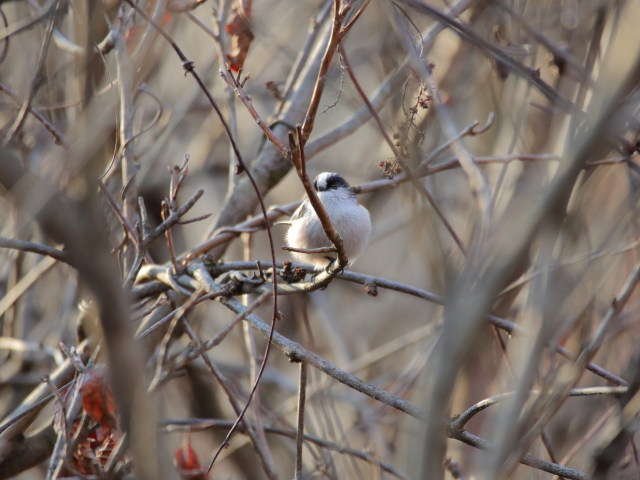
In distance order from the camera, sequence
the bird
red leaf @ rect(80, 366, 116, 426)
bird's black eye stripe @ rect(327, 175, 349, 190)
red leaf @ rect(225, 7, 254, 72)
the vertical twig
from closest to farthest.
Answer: the vertical twig → red leaf @ rect(80, 366, 116, 426) → red leaf @ rect(225, 7, 254, 72) → the bird → bird's black eye stripe @ rect(327, 175, 349, 190)

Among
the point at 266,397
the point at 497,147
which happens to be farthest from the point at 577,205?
the point at 266,397

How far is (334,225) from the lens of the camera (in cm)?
289

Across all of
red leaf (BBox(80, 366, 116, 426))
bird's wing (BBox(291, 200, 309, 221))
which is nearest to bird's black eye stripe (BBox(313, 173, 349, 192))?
bird's wing (BBox(291, 200, 309, 221))

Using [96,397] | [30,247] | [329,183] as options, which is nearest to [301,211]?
[329,183]

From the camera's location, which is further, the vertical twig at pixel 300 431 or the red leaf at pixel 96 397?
the red leaf at pixel 96 397

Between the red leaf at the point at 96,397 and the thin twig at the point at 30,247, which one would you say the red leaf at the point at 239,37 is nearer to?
the thin twig at the point at 30,247

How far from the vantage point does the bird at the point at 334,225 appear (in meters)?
2.84

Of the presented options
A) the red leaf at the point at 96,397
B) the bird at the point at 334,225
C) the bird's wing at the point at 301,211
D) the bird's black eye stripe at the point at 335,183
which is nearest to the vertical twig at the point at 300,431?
the red leaf at the point at 96,397

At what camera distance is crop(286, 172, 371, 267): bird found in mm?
2842

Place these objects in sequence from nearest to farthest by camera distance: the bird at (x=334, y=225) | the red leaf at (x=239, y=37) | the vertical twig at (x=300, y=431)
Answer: the vertical twig at (x=300, y=431), the red leaf at (x=239, y=37), the bird at (x=334, y=225)

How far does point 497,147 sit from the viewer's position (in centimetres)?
342

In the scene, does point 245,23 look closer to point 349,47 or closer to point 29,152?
point 29,152

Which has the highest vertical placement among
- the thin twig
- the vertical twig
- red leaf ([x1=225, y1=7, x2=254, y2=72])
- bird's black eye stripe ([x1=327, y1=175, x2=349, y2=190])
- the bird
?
red leaf ([x1=225, y1=7, x2=254, y2=72])

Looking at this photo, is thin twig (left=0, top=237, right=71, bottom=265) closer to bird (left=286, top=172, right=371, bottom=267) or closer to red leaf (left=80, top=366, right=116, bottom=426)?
red leaf (left=80, top=366, right=116, bottom=426)
